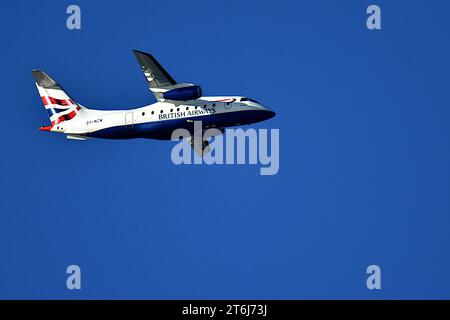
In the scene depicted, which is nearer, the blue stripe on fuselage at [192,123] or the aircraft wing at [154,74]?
the aircraft wing at [154,74]

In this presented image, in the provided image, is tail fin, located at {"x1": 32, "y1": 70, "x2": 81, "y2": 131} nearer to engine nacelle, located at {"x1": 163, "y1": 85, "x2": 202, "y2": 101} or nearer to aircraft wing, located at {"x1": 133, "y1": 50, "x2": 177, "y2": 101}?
aircraft wing, located at {"x1": 133, "y1": 50, "x2": 177, "y2": 101}

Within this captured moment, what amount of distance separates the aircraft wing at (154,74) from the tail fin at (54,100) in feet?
17.3

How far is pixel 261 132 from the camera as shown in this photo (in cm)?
5206

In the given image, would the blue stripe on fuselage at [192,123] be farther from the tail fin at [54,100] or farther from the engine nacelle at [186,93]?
the tail fin at [54,100]

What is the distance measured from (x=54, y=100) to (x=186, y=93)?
8.99m

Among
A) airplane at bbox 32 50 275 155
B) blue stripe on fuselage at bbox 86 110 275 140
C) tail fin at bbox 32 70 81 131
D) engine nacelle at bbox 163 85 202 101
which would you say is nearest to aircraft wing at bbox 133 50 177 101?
airplane at bbox 32 50 275 155

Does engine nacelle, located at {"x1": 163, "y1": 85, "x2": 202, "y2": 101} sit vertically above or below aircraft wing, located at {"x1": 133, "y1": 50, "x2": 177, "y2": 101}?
below

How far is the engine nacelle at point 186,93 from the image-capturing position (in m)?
43.1

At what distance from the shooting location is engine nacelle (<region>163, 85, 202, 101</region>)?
43.1m

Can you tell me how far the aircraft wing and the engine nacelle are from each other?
27.8 inches

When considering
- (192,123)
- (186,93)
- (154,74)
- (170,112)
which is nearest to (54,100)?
(154,74)

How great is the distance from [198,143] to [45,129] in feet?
29.1

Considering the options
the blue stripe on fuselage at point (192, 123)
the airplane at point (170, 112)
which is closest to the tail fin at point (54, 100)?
the airplane at point (170, 112)

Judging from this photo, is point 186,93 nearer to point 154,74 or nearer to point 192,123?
point 192,123
